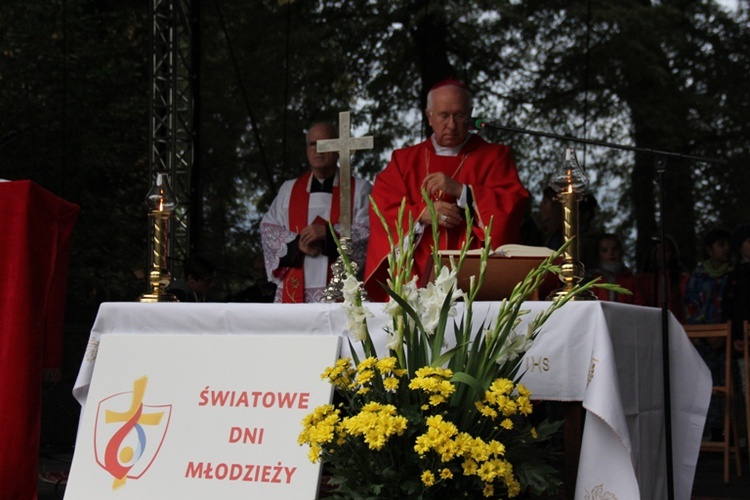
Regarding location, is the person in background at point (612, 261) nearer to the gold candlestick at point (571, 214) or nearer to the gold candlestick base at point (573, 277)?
the gold candlestick at point (571, 214)

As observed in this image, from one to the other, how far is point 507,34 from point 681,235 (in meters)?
2.64

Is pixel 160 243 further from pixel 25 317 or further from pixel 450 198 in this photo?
pixel 450 198

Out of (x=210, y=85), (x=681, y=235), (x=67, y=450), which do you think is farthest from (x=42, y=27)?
(x=681, y=235)

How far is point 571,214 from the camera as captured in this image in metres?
3.54

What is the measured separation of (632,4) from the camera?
34.4 ft

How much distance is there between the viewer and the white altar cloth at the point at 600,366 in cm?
301

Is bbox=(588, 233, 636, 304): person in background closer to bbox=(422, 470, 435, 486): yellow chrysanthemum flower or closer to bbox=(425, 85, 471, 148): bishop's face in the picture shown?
bbox=(425, 85, 471, 148): bishop's face

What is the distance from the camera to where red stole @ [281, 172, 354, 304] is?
4965mm

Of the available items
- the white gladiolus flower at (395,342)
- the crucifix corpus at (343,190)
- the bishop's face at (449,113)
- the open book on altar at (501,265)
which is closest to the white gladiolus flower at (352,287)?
the white gladiolus flower at (395,342)

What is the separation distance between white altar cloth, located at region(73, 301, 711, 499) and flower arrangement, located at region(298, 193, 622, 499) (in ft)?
0.72

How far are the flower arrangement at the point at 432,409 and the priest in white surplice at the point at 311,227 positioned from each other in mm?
1745

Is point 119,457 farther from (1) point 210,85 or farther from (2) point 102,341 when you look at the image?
(1) point 210,85

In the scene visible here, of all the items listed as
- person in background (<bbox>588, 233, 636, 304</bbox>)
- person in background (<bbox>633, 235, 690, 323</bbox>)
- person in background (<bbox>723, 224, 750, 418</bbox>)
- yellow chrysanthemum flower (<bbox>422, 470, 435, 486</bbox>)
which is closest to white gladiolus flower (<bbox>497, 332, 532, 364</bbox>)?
yellow chrysanthemum flower (<bbox>422, 470, 435, 486</bbox>)

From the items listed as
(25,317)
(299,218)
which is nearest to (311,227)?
(299,218)
